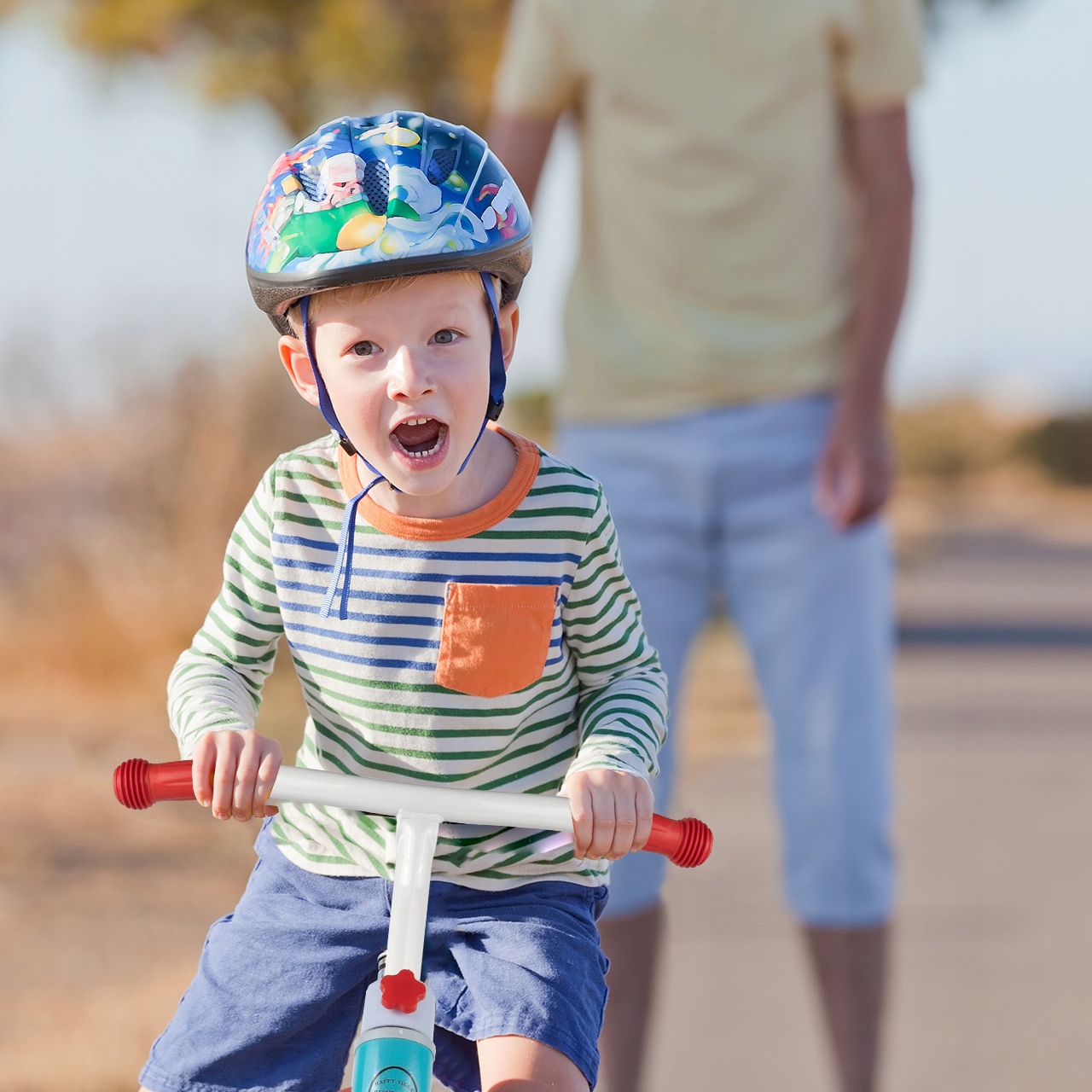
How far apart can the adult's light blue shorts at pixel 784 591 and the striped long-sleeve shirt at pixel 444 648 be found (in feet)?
3.25

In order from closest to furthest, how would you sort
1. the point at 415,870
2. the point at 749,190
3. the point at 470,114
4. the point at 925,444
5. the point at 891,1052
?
the point at 415,870
the point at 749,190
the point at 891,1052
the point at 470,114
the point at 925,444

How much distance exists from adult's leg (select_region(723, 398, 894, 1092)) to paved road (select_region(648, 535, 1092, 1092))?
0.99 meters

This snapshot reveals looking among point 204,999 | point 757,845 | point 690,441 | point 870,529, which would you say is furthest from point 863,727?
point 757,845

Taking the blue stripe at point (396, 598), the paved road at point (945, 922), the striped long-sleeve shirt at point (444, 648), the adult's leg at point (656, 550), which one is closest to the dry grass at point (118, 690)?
the paved road at point (945, 922)

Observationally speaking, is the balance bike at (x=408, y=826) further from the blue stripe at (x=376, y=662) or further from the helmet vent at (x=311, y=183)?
the helmet vent at (x=311, y=183)

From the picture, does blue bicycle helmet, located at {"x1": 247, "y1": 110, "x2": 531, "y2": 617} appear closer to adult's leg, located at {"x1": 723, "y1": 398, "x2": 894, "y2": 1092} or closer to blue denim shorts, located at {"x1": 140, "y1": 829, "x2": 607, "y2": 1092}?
blue denim shorts, located at {"x1": 140, "y1": 829, "x2": 607, "y2": 1092}

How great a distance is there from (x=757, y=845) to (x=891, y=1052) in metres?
1.84

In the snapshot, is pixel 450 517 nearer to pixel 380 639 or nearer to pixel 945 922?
pixel 380 639

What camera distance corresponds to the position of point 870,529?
9.78 ft

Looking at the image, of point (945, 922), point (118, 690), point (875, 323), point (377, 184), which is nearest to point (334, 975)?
→ point (377, 184)

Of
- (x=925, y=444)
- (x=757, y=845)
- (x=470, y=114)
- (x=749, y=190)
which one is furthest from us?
(x=925, y=444)

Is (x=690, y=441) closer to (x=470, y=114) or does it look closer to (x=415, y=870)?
(x=415, y=870)

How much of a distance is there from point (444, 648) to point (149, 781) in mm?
349

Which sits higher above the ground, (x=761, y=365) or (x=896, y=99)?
(x=896, y=99)
